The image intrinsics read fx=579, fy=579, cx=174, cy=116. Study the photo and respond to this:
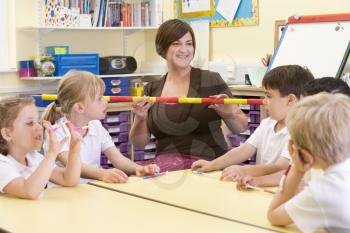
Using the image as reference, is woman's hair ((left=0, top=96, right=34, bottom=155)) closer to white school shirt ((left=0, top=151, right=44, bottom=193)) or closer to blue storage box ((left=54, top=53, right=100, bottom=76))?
white school shirt ((left=0, top=151, right=44, bottom=193))

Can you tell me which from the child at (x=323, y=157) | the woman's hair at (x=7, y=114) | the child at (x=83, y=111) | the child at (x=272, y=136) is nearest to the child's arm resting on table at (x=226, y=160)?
the child at (x=272, y=136)

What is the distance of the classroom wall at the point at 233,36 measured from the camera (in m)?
4.06

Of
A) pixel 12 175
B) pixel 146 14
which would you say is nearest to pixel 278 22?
pixel 146 14

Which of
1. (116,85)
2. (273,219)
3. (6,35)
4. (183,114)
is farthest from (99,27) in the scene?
(273,219)

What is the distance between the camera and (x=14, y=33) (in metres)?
4.45

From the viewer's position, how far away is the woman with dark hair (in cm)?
291

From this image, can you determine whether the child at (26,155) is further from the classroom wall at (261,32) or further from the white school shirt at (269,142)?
the classroom wall at (261,32)

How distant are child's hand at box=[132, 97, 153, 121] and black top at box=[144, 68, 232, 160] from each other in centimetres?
12

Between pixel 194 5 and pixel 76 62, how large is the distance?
1.14m

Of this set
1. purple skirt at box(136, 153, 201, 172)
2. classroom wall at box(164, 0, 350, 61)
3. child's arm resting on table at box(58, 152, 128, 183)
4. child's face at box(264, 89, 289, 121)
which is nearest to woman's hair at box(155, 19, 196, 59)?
purple skirt at box(136, 153, 201, 172)

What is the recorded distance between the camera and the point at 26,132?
6.77ft

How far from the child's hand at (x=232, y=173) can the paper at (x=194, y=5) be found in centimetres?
282

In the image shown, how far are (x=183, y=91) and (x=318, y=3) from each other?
58.4 inches

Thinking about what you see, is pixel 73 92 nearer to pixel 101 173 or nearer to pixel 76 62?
pixel 101 173
